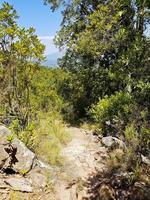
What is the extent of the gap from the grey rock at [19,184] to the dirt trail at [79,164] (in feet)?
2.33

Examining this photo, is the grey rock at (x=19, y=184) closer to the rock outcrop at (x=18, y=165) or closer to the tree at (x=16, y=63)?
the rock outcrop at (x=18, y=165)

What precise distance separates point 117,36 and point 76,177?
20.3 feet

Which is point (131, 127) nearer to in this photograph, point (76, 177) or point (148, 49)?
point (76, 177)

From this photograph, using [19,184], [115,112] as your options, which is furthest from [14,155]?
[115,112]

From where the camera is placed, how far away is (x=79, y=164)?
9680 mm

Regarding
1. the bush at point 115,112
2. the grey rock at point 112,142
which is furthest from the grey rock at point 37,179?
the bush at point 115,112

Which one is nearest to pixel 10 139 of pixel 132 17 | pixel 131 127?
pixel 131 127

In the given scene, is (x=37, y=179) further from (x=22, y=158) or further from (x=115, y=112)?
(x=115, y=112)

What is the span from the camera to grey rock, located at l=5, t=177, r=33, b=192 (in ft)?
25.0

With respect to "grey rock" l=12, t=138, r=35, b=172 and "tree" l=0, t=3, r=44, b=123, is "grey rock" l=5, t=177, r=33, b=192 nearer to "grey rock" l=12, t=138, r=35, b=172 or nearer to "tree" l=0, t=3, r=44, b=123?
"grey rock" l=12, t=138, r=35, b=172

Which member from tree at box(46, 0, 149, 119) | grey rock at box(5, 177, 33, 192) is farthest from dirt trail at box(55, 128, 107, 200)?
tree at box(46, 0, 149, 119)

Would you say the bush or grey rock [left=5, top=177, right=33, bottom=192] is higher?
the bush

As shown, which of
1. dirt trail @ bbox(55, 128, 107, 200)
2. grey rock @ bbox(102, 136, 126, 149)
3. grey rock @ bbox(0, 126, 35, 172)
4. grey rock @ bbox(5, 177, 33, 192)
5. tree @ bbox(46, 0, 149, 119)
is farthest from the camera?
tree @ bbox(46, 0, 149, 119)

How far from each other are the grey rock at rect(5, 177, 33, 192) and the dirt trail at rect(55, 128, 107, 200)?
71cm
